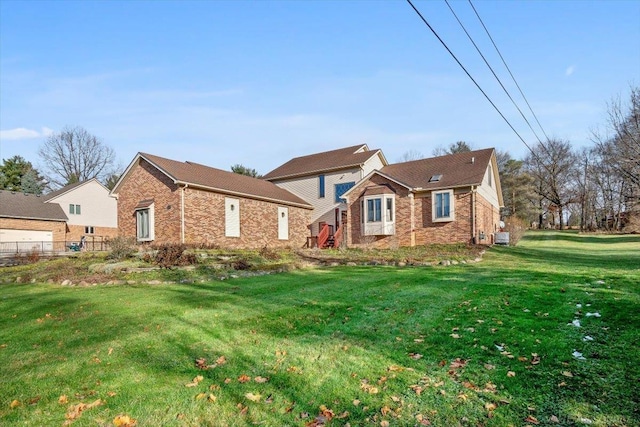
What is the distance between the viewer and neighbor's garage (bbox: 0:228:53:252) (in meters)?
27.2

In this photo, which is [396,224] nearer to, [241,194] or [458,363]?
[241,194]

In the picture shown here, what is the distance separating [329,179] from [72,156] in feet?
133

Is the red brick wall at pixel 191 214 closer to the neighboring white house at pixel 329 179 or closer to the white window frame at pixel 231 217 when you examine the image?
the white window frame at pixel 231 217

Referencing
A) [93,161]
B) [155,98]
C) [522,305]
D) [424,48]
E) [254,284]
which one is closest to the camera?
[522,305]

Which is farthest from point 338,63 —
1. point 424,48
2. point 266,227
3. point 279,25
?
point 266,227

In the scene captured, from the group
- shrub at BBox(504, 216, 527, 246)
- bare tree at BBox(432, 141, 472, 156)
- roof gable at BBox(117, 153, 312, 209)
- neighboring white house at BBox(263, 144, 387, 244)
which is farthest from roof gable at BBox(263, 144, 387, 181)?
bare tree at BBox(432, 141, 472, 156)

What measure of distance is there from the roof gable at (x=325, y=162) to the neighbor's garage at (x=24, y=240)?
57.9ft

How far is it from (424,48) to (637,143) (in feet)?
35.2

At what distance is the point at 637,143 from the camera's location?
14.0 meters

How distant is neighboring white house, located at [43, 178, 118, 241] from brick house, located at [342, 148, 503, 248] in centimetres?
2534

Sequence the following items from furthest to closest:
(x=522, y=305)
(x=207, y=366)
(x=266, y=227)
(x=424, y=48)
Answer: (x=266, y=227), (x=424, y=48), (x=522, y=305), (x=207, y=366)

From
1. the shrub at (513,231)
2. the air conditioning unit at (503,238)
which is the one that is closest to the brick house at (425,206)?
the air conditioning unit at (503,238)

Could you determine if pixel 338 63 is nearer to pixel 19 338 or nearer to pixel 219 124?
pixel 219 124

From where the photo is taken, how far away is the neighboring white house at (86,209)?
3503cm
